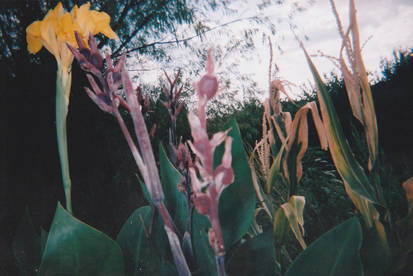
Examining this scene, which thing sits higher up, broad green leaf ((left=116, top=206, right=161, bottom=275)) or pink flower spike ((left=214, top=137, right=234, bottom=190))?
pink flower spike ((left=214, top=137, right=234, bottom=190))

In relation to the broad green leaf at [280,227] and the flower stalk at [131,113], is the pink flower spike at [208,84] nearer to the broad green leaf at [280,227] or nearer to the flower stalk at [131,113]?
the flower stalk at [131,113]

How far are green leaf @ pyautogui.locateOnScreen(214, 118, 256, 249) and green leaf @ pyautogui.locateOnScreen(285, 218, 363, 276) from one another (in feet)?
0.16

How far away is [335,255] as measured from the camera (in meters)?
0.18

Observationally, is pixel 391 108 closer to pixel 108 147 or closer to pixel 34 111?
pixel 108 147

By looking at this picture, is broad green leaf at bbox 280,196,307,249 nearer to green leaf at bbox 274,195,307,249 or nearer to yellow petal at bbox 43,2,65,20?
green leaf at bbox 274,195,307,249

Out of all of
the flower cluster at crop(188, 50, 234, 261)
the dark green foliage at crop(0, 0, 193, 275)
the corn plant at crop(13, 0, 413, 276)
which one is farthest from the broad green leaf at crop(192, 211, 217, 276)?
the dark green foliage at crop(0, 0, 193, 275)

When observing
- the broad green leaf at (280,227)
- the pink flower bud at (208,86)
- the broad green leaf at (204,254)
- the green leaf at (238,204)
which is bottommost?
the broad green leaf at (280,227)

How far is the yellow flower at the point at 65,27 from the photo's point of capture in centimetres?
A: 23

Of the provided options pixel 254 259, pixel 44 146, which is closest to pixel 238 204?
pixel 254 259

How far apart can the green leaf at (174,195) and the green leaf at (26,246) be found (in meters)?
0.19

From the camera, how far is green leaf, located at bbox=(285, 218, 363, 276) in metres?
0.18

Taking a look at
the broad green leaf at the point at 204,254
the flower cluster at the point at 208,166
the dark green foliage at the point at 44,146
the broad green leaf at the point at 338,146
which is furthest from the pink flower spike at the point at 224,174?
the dark green foliage at the point at 44,146

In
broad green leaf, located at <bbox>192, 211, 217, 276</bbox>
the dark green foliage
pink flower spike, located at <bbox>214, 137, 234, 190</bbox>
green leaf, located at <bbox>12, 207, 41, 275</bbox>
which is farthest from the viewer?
the dark green foliage

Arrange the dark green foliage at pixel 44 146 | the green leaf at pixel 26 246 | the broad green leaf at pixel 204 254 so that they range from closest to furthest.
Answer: the broad green leaf at pixel 204 254
the green leaf at pixel 26 246
the dark green foliage at pixel 44 146
